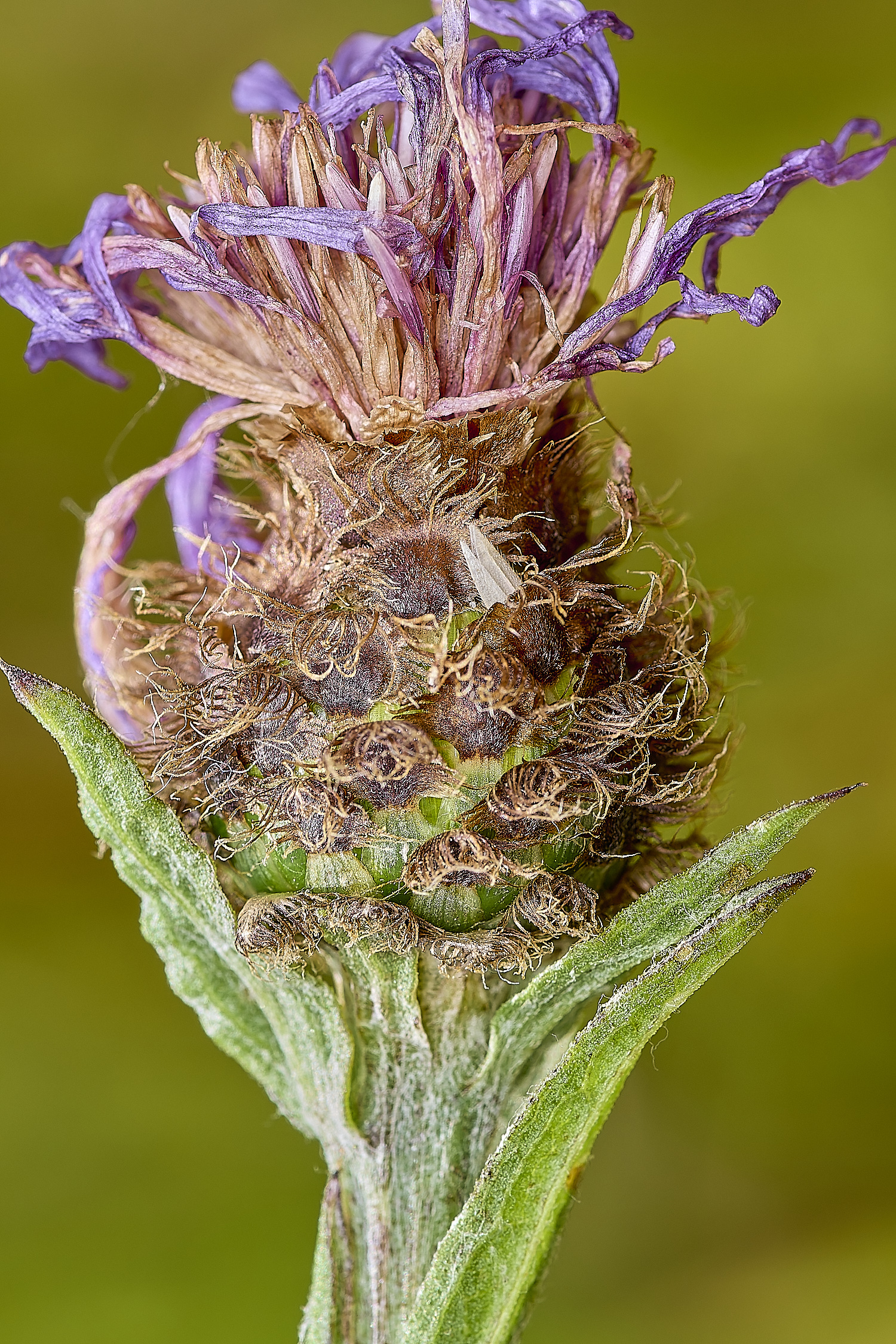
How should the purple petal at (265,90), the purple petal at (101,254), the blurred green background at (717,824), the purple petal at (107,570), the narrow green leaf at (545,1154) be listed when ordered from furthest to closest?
1. the blurred green background at (717,824)
2. the purple petal at (265,90)
3. the purple petal at (107,570)
4. the purple petal at (101,254)
5. the narrow green leaf at (545,1154)

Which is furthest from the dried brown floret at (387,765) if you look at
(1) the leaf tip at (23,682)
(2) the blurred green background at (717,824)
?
(2) the blurred green background at (717,824)

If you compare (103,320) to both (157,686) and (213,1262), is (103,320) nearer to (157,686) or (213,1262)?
(157,686)

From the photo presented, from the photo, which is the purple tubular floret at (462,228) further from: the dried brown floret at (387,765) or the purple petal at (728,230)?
the dried brown floret at (387,765)

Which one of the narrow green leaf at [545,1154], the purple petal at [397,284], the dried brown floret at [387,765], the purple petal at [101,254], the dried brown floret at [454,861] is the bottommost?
the narrow green leaf at [545,1154]

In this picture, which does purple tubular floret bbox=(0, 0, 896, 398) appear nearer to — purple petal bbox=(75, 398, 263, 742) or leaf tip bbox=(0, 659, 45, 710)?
purple petal bbox=(75, 398, 263, 742)

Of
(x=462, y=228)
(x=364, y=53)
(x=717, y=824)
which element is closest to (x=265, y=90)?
(x=364, y=53)

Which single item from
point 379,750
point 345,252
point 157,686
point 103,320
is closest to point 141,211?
point 103,320

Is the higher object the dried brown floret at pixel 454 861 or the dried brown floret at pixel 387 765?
the dried brown floret at pixel 387 765

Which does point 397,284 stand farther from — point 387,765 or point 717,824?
point 717,824
